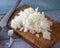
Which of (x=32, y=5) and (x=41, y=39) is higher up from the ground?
A: (x=32, y=5)

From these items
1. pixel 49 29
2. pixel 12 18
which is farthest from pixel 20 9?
pixel 49 29

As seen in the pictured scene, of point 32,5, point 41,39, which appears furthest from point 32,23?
point 32,5

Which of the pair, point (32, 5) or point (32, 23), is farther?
point (32, 5)

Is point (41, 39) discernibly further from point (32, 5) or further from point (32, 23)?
point (32, 5)

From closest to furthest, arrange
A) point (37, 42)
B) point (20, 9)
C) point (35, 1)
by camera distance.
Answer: point (37, 42) → point (20, 9) → point (35, 1)

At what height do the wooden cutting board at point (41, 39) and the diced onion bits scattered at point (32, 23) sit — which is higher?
the diced onion bits scattered at point (32, 23)

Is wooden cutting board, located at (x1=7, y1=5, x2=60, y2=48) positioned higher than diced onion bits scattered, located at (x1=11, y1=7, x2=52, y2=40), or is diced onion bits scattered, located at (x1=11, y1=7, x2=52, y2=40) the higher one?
diced onion bits scattered, located at (x1=11, y1=7, x2=52, y2=40)

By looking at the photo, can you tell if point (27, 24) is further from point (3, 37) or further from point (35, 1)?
point (35, 1)

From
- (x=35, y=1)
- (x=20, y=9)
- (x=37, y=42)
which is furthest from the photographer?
(x=35, y=1)

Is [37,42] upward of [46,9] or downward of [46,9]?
downward

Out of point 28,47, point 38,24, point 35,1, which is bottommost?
point 28,47

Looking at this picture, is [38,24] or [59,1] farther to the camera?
[59,1]
